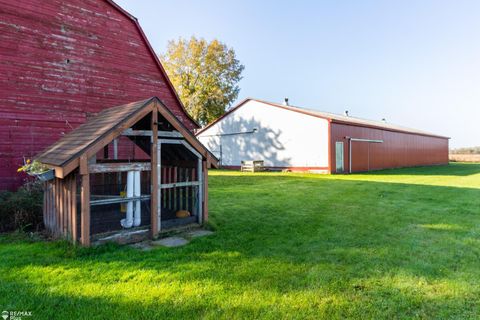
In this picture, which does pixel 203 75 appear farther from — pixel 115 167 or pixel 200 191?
pixel 115 167

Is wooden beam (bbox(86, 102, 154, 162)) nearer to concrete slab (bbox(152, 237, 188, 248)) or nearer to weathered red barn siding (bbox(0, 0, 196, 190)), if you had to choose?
concrete slab (bbox(152, 237, 188, 248))

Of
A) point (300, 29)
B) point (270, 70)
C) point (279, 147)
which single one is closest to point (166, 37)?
point (270, 70)

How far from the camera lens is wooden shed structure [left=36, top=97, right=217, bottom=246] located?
4.79 metres

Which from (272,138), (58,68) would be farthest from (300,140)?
(58,68)

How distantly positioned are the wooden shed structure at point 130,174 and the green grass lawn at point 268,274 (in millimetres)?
587

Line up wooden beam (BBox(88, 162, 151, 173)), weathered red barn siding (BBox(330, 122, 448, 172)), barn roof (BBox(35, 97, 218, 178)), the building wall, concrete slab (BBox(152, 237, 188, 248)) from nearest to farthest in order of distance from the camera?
barn roof (BBox(35, 97, 218, 178))
wooden beam (BBox(88, 162, 151, 173))
concrete slab (BBox(152, 237, 188, 248))
the building wall
weathered red barn siding (BBox(330, 122, 448, 172))

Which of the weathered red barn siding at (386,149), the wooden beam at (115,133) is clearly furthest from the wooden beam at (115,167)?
the weathered red barn siding at (386,149)

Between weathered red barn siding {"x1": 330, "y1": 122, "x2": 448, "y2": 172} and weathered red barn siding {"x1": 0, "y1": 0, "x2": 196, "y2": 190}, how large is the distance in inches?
540

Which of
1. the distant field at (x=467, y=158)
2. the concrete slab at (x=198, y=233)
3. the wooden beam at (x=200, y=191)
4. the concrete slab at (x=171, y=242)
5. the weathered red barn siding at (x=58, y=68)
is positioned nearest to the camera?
the concrete slab at (x=171, y=242)

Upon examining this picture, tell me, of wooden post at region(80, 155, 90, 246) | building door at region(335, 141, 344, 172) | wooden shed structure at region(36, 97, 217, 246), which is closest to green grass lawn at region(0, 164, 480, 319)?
wooden post at region(80, 155, 90, 246)

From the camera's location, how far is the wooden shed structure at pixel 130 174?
15.7 ft

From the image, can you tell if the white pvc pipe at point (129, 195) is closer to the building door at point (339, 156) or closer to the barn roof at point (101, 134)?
the barn roof at point (101, 134)

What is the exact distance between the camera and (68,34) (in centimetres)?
943

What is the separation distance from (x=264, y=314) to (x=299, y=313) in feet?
1.15
